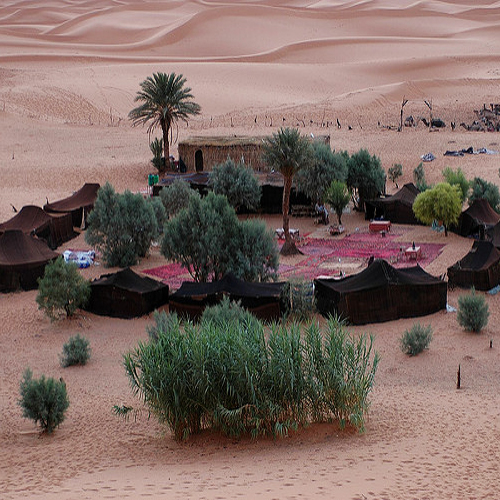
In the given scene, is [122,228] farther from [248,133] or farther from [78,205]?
[248,133]

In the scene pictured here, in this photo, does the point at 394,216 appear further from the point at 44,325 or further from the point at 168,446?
the point at 168,446

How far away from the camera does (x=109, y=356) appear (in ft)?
63.8

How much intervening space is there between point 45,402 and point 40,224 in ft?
51.5

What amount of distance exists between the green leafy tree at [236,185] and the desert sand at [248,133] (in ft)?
3.92

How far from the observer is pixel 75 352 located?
1850cm

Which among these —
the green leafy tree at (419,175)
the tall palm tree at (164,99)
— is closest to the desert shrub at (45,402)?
the green leafy tree at (419,175)

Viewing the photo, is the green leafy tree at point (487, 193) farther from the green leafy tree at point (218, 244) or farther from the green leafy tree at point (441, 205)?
the green leafy tree at point (218, 244)

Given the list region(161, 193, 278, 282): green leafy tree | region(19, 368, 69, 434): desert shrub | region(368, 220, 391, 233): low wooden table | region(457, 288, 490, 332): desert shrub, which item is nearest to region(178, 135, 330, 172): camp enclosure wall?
region(368, 220, 391, 233): low wooden table

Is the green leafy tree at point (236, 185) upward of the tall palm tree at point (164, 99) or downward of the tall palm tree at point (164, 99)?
downward

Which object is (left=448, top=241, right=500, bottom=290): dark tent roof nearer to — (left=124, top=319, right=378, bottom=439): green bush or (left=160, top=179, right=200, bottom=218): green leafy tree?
(left=124, top=319, right=378, bottom=439): green bush

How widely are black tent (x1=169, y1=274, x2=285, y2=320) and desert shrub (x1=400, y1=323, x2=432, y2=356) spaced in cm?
366

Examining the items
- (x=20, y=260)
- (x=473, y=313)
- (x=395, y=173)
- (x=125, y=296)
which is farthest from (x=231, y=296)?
(x=395, y=173)

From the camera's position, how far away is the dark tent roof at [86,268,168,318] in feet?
72.8

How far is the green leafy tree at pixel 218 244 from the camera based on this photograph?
23.6 m
